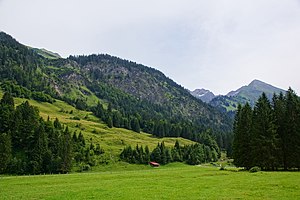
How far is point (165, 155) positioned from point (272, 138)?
95234mm

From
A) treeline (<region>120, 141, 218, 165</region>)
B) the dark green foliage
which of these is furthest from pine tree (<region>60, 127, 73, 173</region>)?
treeline (<region>120, 141, 218, 165</region>)

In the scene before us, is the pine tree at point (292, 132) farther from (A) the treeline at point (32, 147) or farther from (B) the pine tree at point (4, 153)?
(B) the pine tree at point (4, 153)

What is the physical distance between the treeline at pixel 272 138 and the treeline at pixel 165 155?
8222cm

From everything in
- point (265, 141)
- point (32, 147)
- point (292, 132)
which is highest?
point (292, 132)

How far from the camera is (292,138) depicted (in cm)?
7525

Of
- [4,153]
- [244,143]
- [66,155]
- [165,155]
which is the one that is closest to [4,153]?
[4,153]

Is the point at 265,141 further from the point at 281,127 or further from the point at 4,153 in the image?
the point at 4,153

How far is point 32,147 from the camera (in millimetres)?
132125

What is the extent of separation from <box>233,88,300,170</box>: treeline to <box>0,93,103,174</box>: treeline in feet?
245

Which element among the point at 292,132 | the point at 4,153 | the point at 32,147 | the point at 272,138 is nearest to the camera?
the point at 272,138

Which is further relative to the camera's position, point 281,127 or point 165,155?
point 165,155

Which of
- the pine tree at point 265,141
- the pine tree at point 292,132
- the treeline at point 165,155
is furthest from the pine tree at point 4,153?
the pine tree at point 292,132

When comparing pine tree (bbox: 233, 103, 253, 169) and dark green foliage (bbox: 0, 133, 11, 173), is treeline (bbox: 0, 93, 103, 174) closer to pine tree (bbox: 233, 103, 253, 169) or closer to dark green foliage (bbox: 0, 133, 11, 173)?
dark green foliage (bbox: 0, 133, 11, 173)

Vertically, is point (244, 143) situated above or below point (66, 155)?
above
